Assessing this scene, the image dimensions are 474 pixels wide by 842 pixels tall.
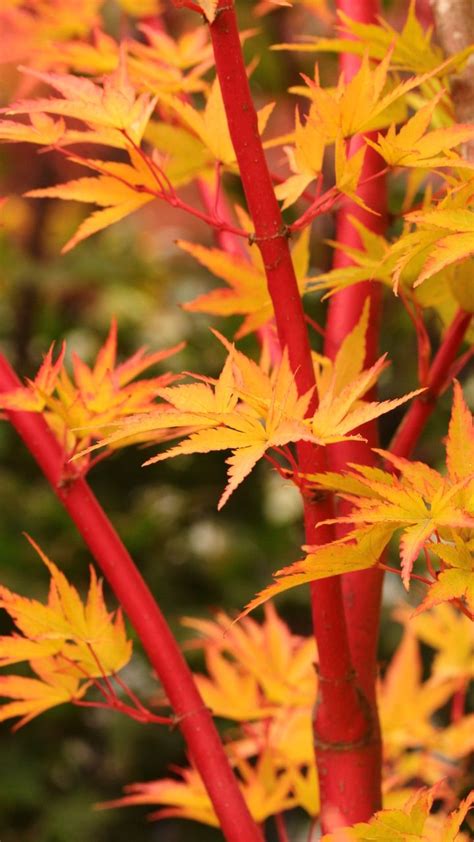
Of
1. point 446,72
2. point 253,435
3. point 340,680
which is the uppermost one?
point 446,72

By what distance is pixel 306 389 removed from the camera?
38cm

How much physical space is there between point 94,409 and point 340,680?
0.17 metres

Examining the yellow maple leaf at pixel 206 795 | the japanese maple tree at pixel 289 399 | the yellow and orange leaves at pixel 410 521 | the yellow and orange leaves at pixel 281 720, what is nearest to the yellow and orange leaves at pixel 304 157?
the japanese maple tree at pixel 289 399

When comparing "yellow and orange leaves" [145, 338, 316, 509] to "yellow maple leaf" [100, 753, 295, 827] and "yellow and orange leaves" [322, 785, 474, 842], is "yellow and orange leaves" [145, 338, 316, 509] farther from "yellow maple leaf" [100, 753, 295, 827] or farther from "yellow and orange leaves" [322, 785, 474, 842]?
"yellow maple leaf" [100, 753, 295, 827]

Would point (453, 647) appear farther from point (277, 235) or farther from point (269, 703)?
point (277, 235)

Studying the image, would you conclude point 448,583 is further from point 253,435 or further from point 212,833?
point 212,833

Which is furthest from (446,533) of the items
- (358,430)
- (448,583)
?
(358,430)

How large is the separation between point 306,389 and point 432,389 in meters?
0.11

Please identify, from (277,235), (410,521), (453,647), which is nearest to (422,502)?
(410,521)

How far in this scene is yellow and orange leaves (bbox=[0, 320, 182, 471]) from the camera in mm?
422

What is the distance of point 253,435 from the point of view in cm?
34

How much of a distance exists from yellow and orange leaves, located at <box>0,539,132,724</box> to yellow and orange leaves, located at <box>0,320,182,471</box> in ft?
0.20

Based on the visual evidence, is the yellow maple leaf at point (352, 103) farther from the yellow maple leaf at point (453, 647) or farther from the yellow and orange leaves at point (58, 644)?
the yellow maple leaf at point (453, 647)

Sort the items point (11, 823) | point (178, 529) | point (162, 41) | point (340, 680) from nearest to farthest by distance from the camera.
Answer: point (340, 680), point (162, 41), point (11, 823), point (178, 529)
